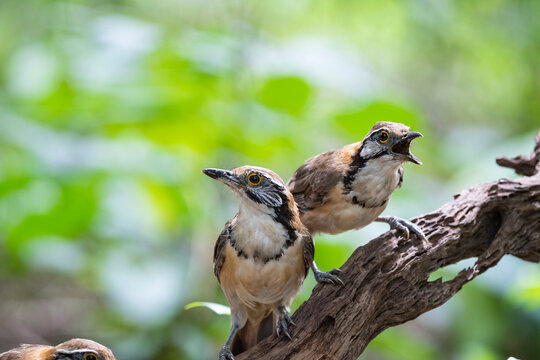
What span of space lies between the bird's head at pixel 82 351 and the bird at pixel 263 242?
0.77 meters

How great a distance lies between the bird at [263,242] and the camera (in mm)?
3828

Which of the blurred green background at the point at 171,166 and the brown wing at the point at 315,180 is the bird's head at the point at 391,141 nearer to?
the brown wing at the point at 315,180

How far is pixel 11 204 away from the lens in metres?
6.62

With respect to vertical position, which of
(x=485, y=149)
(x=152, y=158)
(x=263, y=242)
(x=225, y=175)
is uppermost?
(x=485, y=149)

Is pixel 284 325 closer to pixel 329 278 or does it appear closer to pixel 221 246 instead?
pixel 329 278

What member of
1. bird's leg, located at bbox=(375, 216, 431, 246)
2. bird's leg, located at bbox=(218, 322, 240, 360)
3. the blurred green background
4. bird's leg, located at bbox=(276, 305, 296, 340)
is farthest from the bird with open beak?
the blurred green background

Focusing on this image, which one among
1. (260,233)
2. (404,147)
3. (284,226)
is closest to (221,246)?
(260,233)

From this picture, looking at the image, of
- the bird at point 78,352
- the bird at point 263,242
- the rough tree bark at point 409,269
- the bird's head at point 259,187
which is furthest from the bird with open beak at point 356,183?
the bird at point 78,352

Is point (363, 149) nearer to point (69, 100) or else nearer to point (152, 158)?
point (152, 158)

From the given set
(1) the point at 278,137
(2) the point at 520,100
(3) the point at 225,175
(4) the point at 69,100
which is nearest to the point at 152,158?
(4) the point at 69,100

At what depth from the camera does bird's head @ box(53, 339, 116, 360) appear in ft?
11.6

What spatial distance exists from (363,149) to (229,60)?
9.07ft

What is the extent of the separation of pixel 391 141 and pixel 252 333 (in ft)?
5.18

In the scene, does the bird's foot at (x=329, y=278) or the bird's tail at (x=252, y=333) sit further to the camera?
the bird's tail at (x=252, y=333)
